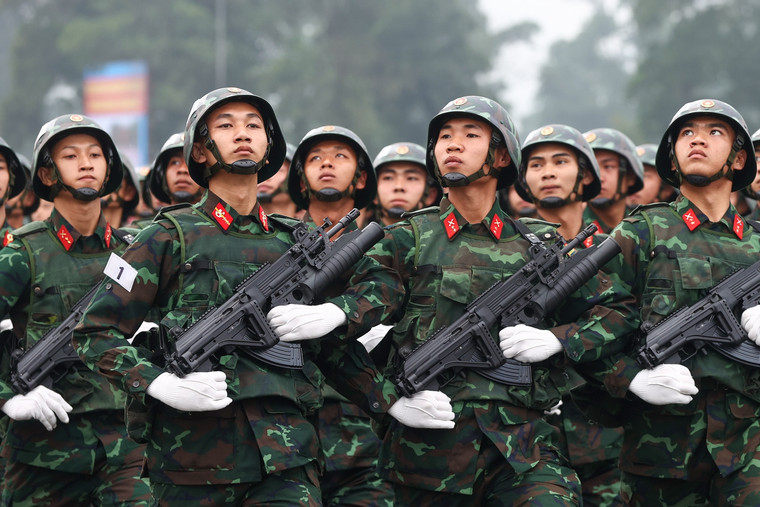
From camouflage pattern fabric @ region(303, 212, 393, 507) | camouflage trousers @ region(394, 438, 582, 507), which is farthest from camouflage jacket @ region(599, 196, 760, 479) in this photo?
camouflage pattern fabric @ region(303, 212, 393, 507)

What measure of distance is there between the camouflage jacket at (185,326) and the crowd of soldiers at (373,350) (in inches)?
0.4

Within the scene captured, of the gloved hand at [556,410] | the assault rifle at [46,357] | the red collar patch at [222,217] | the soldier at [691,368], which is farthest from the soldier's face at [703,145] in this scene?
the assault rifle at [46,357]

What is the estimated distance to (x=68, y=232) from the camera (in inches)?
296

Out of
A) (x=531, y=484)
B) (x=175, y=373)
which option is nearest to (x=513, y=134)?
(x=531, y=484)

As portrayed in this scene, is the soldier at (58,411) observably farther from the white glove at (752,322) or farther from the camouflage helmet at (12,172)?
the white glove at (752,322)

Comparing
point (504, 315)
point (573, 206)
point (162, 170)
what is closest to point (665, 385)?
point (504, 315)

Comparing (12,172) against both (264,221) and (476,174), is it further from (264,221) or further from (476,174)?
(476,174)

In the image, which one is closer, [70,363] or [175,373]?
[175,373]

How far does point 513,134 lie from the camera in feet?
22.7

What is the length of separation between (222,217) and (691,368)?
8.40ft

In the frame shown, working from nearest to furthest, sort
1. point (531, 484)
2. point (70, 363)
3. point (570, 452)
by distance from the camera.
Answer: point (531, 484) < point (70, 363) < point (570, 452)

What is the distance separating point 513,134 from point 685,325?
1.38m

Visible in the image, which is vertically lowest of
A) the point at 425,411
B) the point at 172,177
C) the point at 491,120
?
the point at 425,411

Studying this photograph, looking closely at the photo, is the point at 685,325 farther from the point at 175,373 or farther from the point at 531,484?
the point at 175,373
